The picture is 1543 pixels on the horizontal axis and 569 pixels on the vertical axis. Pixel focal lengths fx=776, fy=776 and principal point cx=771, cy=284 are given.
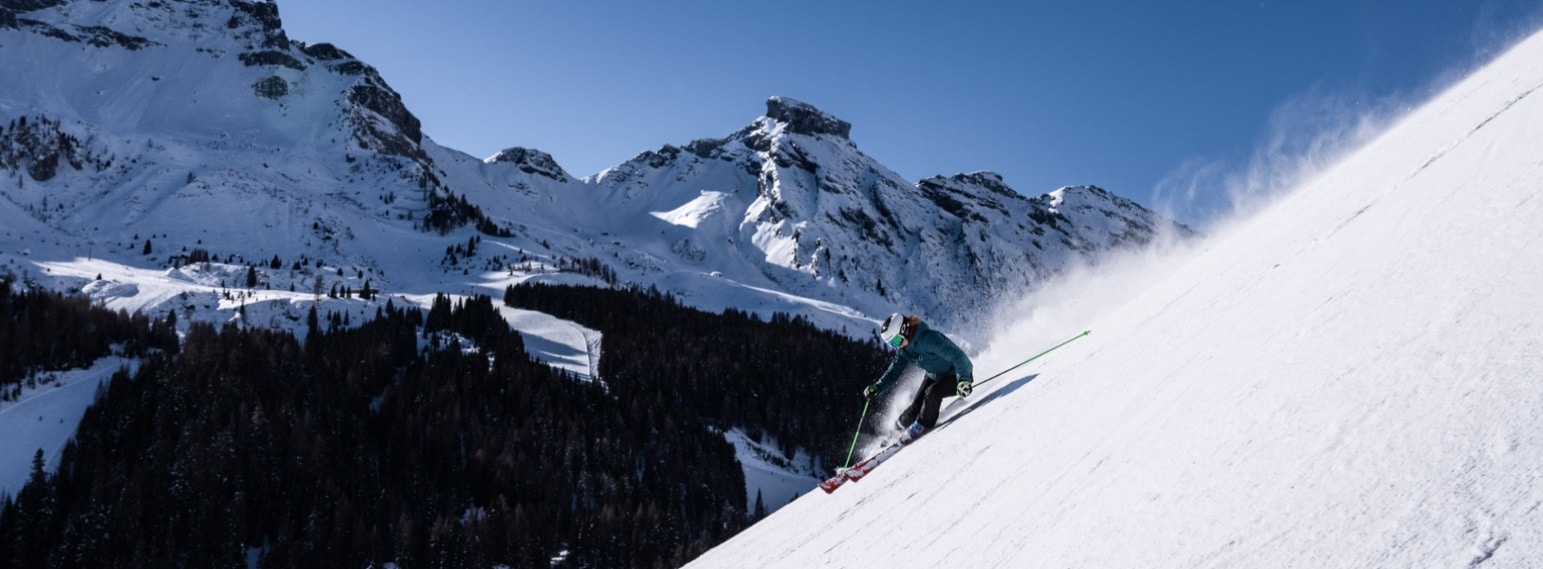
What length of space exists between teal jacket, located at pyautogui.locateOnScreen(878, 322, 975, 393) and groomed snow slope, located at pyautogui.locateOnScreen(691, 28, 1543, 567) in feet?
6.19

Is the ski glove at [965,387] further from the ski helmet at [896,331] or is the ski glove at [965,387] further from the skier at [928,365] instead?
the ski helmet at [896,331]

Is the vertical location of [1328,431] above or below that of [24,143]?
below

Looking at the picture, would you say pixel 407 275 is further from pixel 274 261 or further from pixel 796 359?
pixel 796 359

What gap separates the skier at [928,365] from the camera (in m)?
10.5

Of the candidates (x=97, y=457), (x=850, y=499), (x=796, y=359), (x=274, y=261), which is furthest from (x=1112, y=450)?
(x=274, y=261)

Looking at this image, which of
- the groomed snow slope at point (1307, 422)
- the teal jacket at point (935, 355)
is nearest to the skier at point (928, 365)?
the teal jacket at point (935, 355)

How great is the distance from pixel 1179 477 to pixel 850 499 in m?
4.79

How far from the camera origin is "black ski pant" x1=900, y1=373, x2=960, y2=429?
1055 centimetres

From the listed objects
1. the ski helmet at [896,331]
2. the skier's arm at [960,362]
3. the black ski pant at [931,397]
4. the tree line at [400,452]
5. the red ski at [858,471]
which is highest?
the ski helmet at [896,331]

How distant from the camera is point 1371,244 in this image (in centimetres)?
592

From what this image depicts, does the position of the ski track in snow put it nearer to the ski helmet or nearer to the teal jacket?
the ski helmet

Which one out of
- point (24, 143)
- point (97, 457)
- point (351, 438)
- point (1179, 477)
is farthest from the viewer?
point (24, 143)

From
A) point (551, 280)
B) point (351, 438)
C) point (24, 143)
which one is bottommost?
point (351, 438)

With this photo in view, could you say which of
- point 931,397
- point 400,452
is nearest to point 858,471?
point 931,397
